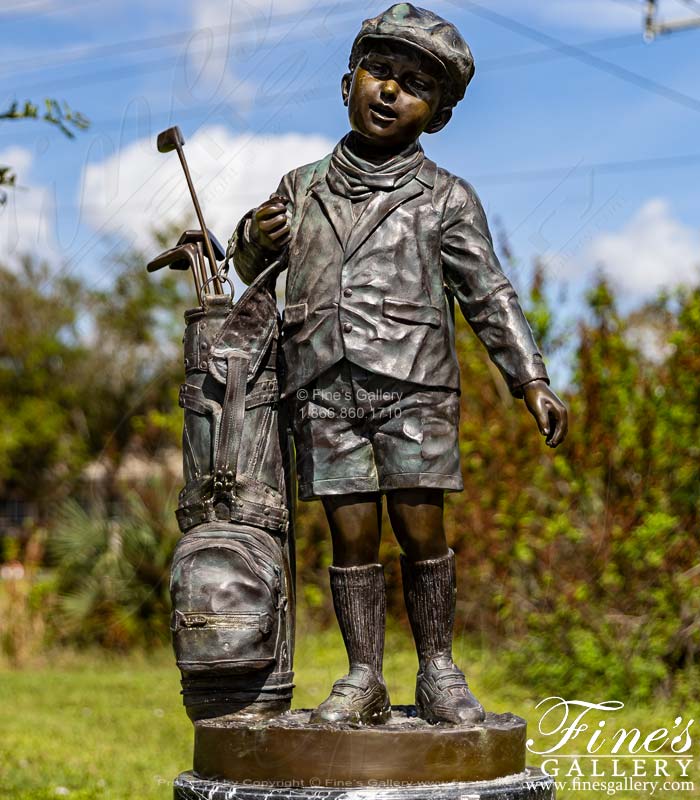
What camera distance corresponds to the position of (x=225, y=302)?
407 centimetres

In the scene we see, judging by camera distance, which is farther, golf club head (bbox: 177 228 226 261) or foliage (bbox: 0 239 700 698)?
foliage (bbox: 0 239 700 698)

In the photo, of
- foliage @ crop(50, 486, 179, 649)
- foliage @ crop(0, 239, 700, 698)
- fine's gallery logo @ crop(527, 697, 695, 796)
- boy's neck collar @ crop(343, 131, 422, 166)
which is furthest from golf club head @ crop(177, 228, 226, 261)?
foliage @ crop(50, 486, 179, 649)

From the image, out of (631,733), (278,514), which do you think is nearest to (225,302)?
(278,514)

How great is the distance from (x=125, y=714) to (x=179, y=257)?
17.2 ft

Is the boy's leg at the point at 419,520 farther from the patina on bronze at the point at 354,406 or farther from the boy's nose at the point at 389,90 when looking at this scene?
the boy's nose at the point at 389,90

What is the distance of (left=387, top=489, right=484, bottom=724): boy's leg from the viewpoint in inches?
152

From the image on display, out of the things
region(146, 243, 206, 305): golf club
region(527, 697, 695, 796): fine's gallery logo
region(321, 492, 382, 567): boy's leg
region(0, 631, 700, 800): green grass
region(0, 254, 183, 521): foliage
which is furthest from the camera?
region(0, 254, 183, 521): foliage

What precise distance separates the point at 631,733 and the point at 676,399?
8.66 feet

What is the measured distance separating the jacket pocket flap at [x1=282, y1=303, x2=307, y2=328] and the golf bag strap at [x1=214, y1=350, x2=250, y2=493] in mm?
199

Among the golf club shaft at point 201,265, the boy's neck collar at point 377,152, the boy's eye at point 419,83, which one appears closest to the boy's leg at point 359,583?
the golf club shaft at point 201,265

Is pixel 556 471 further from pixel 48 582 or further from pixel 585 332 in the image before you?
pixel 48 582

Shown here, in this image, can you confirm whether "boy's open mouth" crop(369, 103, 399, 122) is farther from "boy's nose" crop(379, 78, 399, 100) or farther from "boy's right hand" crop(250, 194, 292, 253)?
"boy's right hand" crop(250, 194, 292, 253)

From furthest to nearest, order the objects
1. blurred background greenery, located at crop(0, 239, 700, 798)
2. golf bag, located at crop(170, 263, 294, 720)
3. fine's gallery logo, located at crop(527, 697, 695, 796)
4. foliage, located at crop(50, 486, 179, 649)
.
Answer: foliage, located at crop(50, 486, 179, 649)
blurred background greenery, located at crop(0, 239, 700, 798)
fine's gallery logo, located at crop(527, 697, 695, 796)
golf bag, located at crop(170, 263, 294, 720)

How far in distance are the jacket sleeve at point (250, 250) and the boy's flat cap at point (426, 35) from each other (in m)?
0.51
